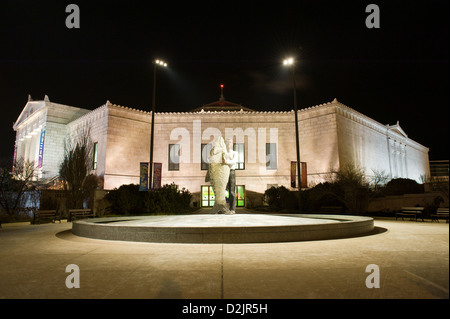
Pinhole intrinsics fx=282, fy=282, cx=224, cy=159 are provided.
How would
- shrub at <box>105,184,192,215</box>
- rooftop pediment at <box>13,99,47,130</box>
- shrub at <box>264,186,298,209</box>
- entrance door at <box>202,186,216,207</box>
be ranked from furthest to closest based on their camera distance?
rooftop pediment at <box>13,99,47,130</box> → entrance door at <box>202,186,216,207</box> → shrub at <box>264,186,298,209</box> → shrub at <box>105,184,192,215</box>

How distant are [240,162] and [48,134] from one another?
915 inches

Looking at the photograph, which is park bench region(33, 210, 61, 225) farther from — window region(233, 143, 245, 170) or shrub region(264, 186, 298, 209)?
window region(233, 143, 245, 170)

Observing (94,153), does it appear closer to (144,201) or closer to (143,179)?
(143,179)

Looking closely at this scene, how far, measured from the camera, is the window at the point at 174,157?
2920 cm

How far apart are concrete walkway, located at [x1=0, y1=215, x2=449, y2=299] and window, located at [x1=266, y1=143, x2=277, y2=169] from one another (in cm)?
2200

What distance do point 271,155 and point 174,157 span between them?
33.1 ft

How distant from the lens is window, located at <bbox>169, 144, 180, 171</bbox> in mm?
29203

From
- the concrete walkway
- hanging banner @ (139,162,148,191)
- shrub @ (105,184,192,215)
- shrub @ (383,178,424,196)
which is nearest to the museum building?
shrub @ (383,178,424,196)

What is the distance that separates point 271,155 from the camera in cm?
2925

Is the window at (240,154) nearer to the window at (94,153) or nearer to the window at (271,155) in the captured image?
the window at (271,155)

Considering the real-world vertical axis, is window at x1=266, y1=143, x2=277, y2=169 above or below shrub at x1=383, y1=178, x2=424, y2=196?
above

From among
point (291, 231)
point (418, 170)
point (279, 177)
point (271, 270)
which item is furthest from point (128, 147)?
point (418, 170)

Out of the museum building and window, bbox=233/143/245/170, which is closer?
the museum building

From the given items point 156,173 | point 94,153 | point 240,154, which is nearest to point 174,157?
point 156,173
